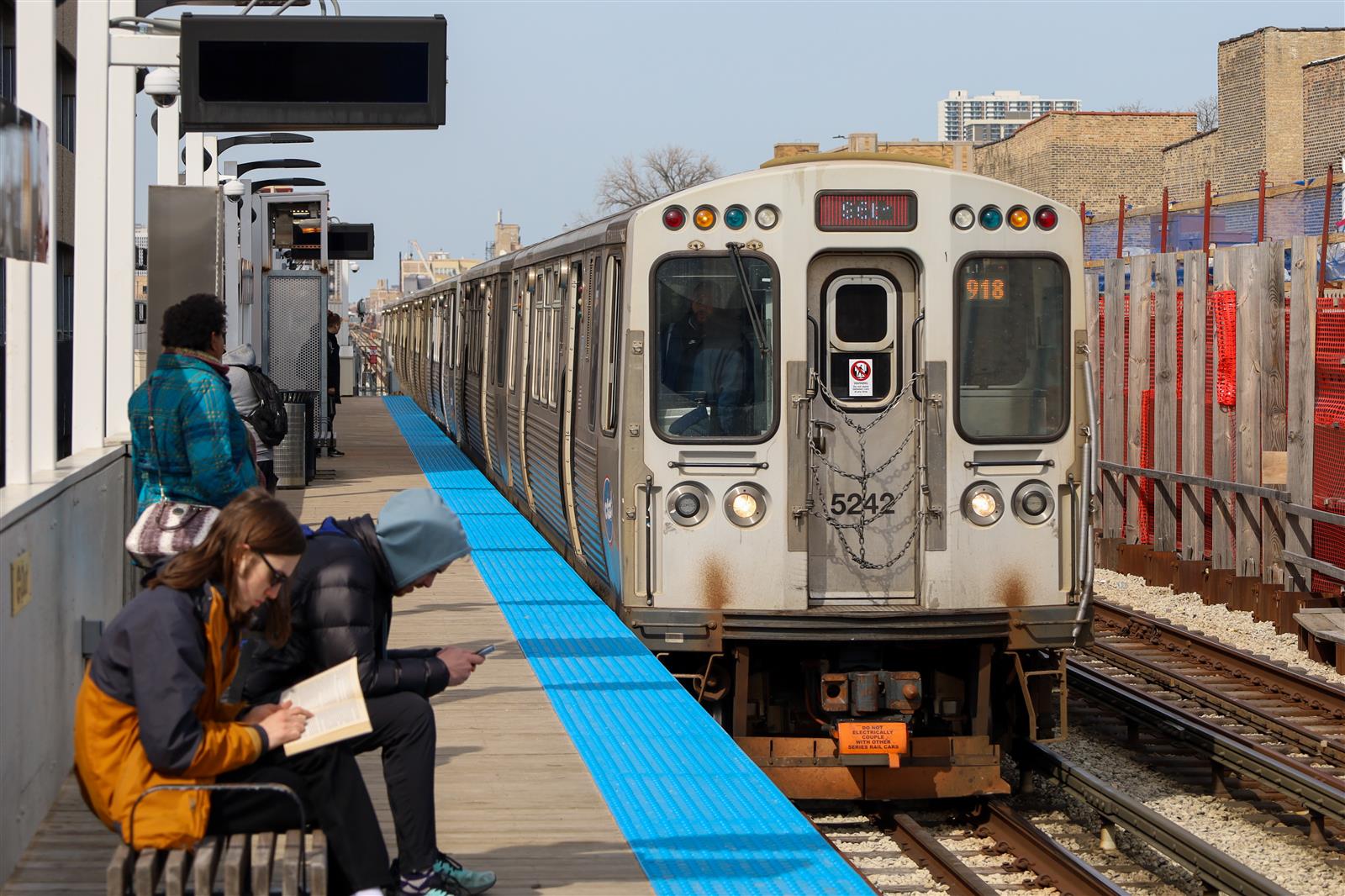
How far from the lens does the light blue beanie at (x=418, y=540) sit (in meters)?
5.00

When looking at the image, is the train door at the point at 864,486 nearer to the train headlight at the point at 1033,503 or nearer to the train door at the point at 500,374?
the train headlight at the point at 1033,503

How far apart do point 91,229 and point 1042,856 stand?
552 centimetres

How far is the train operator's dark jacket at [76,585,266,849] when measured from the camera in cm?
430

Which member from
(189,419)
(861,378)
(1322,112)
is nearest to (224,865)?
(189,419)

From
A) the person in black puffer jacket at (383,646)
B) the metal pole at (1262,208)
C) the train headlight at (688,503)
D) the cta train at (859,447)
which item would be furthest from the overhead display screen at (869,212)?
the metal pole at (1262,208)

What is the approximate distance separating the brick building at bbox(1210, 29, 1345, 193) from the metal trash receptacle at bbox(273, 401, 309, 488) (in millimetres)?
34023

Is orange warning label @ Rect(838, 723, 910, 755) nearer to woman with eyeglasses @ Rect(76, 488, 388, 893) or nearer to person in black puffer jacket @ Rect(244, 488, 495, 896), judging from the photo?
person in black puffer jacket @ Rect(244, 488, 495, 896)

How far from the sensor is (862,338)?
9750mm

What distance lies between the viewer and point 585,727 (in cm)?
798

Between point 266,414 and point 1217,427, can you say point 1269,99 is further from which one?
point 266,414

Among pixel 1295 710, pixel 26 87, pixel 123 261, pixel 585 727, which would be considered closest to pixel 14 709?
pixel 26 87

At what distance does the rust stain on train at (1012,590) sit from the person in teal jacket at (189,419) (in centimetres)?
424

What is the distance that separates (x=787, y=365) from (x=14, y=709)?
497cm

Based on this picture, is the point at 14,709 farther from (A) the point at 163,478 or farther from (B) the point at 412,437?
(B) the point at 412,437
